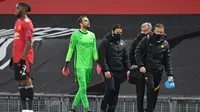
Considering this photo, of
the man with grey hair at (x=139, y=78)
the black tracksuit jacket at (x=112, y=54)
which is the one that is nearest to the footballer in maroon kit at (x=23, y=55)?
the black tracksuit jacket at (x=112, y=54)

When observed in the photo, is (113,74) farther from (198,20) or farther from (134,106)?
(198,20)

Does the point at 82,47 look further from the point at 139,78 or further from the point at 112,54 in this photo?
the point at 139,78

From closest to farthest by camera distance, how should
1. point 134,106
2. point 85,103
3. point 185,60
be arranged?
point 85,103 < point 134,106 < point 185,60

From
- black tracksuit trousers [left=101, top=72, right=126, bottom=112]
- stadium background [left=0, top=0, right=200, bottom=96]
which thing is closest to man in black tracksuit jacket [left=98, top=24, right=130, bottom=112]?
black tracksuit trousers [left=101, top=72, right=126, bottom=112]

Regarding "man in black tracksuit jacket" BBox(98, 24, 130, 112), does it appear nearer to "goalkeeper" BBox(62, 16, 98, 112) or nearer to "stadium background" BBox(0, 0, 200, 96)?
"goalkeeper" BBox(62, 16, 98, 112)

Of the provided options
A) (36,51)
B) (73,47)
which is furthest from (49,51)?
(73,47)

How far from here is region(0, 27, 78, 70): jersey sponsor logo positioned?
12.6 meters

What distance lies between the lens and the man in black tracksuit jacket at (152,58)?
9609 mm

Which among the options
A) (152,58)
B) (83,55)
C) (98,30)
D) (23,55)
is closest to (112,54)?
(83,55)

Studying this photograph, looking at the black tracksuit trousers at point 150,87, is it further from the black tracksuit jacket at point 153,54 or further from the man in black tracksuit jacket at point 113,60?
the man in black tracksuit jacket at point 113,60

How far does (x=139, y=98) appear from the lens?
9.95 metres

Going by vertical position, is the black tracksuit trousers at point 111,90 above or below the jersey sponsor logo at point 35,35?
below

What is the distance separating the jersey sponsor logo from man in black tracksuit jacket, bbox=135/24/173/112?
3.14 m

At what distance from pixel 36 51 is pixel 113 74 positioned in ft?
10.0
